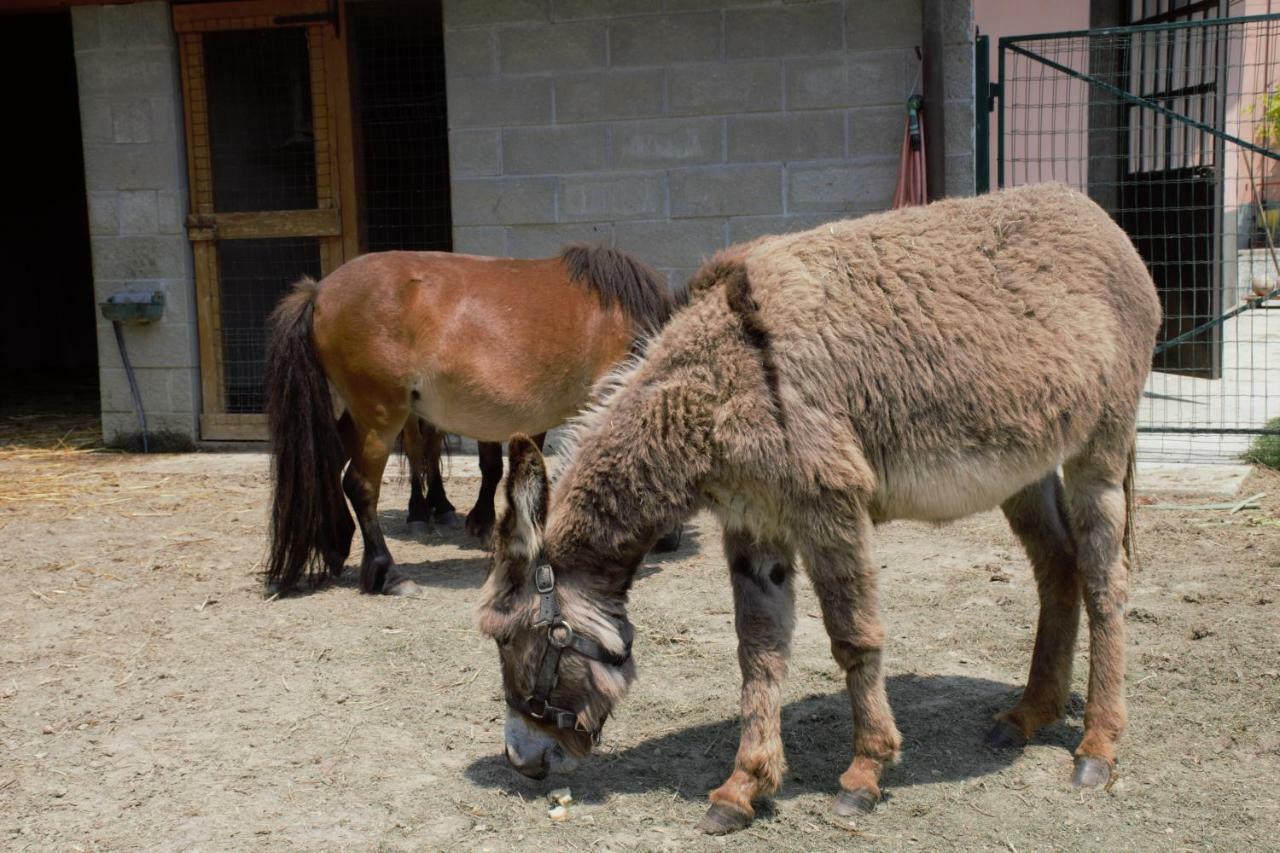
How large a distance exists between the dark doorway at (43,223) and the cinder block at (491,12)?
8.41 metres

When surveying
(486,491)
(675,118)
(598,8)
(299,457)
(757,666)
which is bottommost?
(486,491)

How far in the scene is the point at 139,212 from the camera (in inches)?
331

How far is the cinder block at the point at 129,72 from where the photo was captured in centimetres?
828

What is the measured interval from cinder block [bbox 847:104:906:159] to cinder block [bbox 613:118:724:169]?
0.88 metres

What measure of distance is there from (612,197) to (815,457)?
5.15 metres

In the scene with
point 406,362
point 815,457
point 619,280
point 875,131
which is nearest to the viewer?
point 815,457

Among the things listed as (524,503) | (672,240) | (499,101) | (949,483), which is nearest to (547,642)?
(524,503)

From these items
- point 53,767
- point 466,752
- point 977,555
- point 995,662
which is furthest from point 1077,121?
point 53,767

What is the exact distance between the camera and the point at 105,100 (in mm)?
8391

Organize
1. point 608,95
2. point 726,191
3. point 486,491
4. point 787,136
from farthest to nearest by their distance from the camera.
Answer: point 608,95, point 726,191, point 787,136, point 486,491

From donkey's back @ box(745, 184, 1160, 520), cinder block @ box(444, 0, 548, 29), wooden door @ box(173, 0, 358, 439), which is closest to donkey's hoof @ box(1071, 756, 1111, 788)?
donkey's back @ box(745, 184, 1160, 520)

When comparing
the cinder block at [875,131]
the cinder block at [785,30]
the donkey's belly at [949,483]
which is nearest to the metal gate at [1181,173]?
the cinder block at [875,131]

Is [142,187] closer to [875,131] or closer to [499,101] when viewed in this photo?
[499,101]

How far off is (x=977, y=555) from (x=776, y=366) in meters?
3.04
